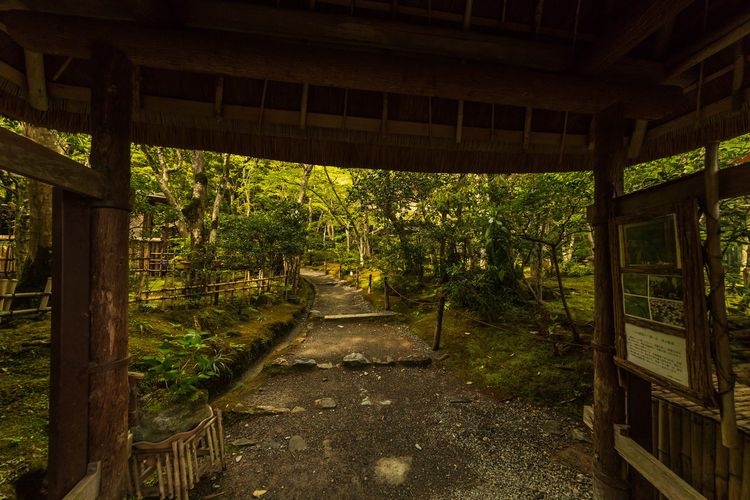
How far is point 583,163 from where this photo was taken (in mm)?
3904

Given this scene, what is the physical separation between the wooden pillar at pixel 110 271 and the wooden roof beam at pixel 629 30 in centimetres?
412

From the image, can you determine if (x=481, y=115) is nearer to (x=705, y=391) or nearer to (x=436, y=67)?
(x=436, y=67)

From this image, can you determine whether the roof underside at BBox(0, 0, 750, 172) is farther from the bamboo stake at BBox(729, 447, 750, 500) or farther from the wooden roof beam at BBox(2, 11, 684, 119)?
the bamboo stake at BBox(729, 447, 750, 500)

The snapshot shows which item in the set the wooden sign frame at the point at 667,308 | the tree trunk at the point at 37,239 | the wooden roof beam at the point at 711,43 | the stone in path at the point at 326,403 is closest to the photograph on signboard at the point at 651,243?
the wooden sign frame at the point at 667,308

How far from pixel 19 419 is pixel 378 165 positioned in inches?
212

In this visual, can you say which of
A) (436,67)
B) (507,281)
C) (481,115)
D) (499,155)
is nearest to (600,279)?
(499,155)

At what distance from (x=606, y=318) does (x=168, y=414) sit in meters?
5.16

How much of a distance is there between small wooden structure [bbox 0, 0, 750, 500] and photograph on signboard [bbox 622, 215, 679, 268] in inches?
8.4

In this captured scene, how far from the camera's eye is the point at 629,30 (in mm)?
2154

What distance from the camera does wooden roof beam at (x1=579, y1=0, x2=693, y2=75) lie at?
196cm

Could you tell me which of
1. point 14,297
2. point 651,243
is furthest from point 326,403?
point 14,297

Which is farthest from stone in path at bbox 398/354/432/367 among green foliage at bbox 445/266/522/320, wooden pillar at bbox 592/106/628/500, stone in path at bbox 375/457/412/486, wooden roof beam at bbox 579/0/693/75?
wooden roof beam at bbox 579/0/693/75

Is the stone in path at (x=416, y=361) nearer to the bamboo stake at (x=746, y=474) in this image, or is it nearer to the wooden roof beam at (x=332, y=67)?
the bamboo stake at (x=746, y=474)

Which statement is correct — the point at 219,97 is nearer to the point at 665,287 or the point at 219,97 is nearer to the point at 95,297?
the point at 95,297
